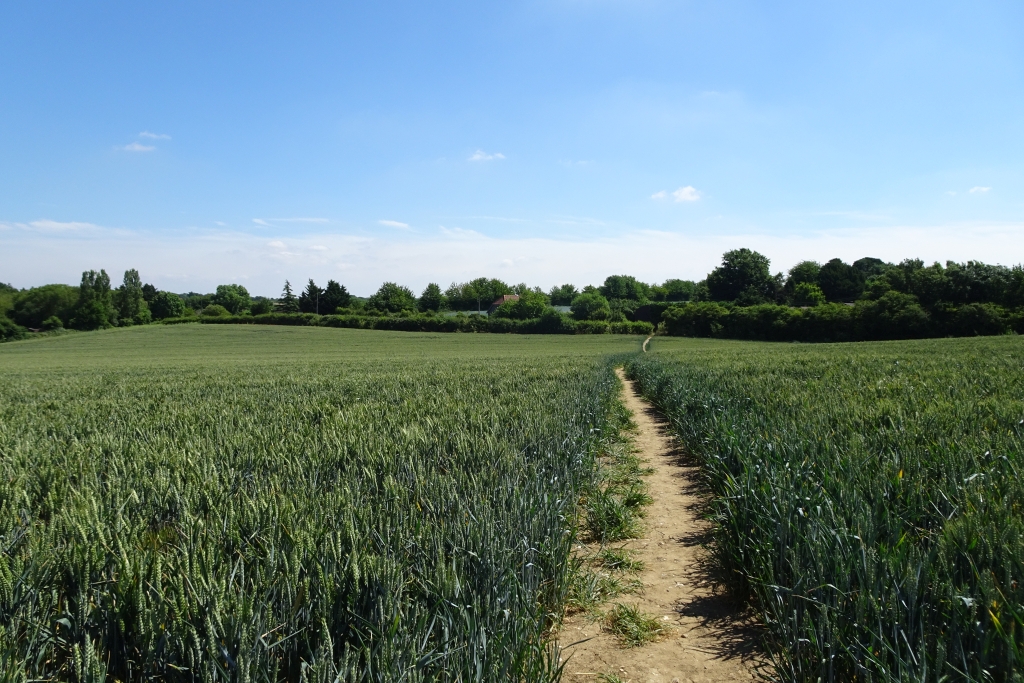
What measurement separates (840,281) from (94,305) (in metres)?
129

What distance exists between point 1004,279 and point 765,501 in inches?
2910

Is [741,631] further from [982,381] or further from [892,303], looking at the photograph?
[892,303]

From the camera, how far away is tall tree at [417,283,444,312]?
5591 inches

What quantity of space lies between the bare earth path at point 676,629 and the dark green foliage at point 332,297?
353ft

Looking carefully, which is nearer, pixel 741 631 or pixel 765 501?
pixel 741 631

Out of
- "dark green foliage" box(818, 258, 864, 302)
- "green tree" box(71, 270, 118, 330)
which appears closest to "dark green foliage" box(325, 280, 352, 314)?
"green tree" box(71, 270, 118, 330)

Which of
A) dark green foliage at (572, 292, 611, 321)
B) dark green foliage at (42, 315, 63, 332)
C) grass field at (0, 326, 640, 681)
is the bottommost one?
grass field at (0, 326, 640, 681)

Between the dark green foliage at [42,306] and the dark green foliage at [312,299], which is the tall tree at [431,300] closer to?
the dark green foliage at [312,299]

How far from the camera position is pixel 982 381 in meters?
10.8

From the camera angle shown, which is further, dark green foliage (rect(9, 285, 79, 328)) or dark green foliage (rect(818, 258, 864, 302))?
dark green foliage (rect(818, 258, 864, 302))

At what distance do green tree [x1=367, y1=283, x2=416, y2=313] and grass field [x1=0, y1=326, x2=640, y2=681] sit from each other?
104 m

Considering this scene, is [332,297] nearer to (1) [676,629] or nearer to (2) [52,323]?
(2) [52,323]

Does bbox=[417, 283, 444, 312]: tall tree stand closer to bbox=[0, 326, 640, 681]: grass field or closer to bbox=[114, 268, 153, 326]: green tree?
bbox=[114, 268, 153, 326]: green tree

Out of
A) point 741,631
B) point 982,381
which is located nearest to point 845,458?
point 741,631
